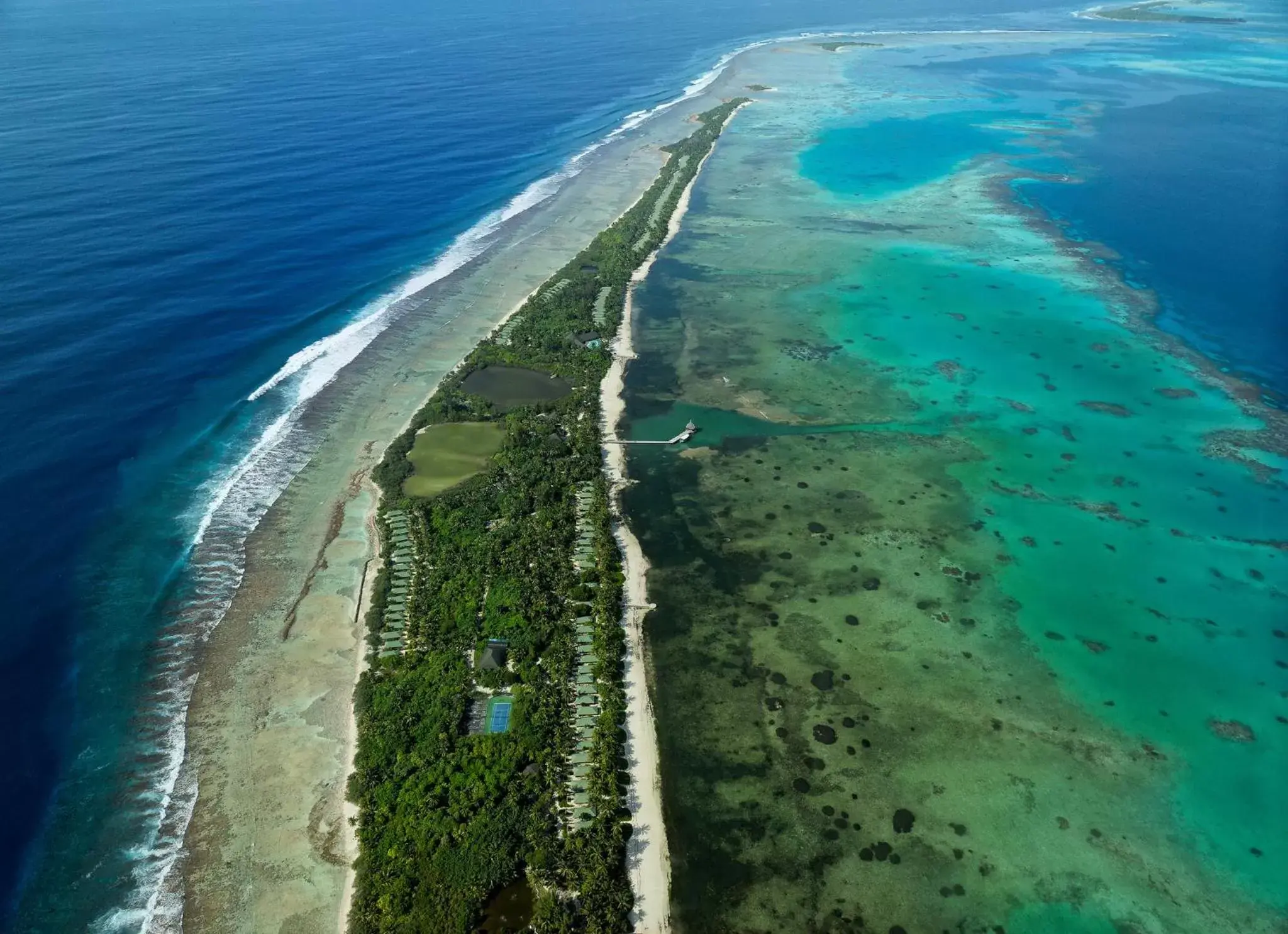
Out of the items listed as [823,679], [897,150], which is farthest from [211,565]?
[897,150]

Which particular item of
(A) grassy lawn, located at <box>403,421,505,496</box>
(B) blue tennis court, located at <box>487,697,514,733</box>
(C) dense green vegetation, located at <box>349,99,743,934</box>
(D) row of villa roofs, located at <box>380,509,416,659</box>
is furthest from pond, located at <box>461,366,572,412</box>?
(B) blue tennis court, located at <box>487,697,514,733</box>

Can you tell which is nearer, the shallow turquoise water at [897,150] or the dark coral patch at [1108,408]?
the dark coral patch at [1108,408]

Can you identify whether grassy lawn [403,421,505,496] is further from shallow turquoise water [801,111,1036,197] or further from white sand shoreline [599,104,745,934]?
shallow turquoise water [801,111,1036,197]

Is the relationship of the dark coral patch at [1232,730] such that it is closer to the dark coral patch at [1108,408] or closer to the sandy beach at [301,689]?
the sandy beach at [301,689]

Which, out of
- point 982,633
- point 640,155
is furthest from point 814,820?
point 640,155

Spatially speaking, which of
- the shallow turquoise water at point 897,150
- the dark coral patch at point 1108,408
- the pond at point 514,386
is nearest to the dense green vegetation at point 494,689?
the pond at point 514,386

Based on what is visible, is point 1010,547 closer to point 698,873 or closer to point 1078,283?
point 698,873
